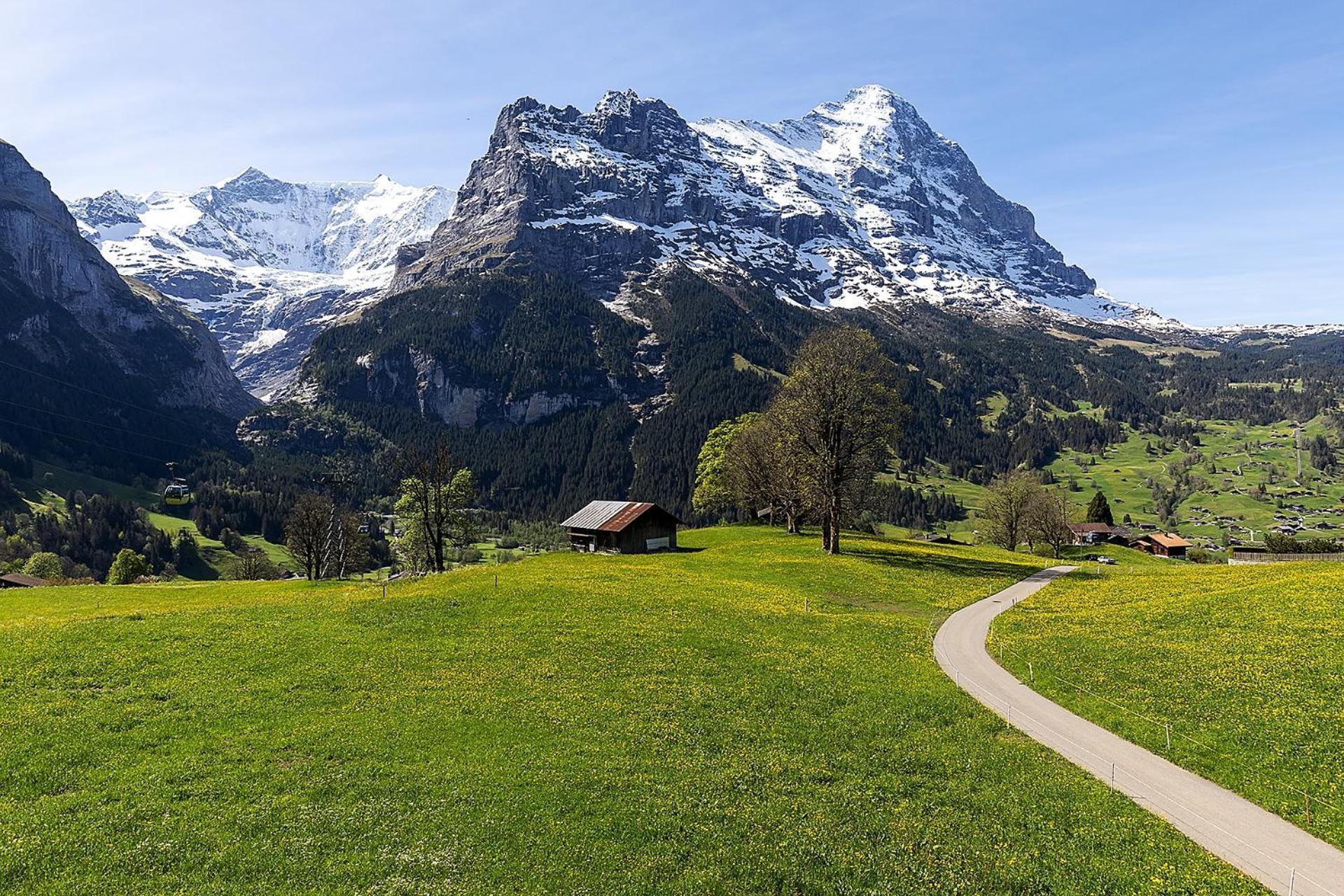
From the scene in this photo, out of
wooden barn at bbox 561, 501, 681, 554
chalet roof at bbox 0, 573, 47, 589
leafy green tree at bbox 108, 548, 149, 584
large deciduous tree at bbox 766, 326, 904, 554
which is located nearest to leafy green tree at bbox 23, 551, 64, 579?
chalet roof at bbox 0, 573, 47, 589

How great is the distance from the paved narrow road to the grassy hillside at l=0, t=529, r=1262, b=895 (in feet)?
3.17

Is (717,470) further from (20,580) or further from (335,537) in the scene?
(20,580)

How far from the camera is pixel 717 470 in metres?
100

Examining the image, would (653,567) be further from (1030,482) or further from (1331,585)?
(1030,482)

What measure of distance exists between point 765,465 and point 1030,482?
51309 mm

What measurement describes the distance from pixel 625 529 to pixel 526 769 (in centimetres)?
6040

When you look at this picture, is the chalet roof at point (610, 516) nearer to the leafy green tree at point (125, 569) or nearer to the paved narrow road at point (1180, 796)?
the paved narrow road at point (1180, 796)

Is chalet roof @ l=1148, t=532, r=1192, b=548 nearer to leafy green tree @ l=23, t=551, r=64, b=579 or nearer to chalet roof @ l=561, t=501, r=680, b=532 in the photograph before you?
chalet roof @ l=561, t=501, r=680, b=532

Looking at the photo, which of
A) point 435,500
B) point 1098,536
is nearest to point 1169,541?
point 1098,536

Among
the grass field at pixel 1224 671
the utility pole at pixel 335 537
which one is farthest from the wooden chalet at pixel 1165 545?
the utility pole at pixel 335 537

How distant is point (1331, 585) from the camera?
120 feet

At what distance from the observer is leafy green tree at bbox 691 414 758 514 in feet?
320

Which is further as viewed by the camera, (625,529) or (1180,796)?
(625,529)

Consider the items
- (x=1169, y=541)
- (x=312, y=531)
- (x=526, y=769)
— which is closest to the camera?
(x=526, y=769)
